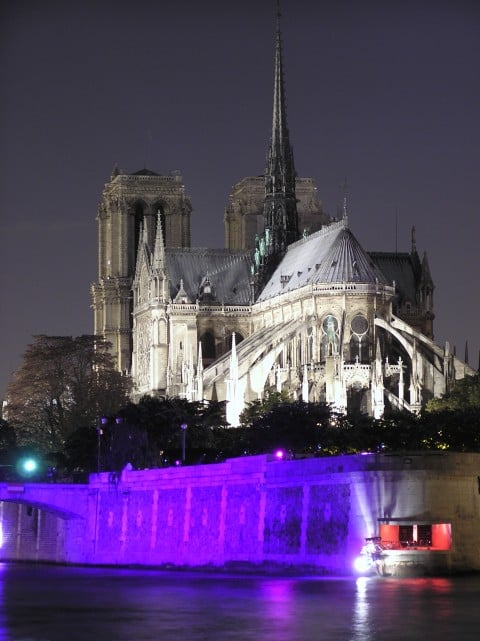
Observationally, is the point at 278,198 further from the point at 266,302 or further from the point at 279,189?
the point at 266,302

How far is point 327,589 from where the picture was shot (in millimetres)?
65750

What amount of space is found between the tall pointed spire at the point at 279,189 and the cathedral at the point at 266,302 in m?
0.11

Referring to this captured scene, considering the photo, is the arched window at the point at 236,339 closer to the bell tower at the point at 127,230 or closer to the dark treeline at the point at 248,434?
the bell tower at the point at 127,230

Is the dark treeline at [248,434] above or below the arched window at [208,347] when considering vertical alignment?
below

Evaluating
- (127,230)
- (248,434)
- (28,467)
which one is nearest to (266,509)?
(28,467)

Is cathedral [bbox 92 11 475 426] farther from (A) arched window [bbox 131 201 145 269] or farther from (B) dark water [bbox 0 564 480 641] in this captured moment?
(B) dark water [bbox 0 564 480 641]

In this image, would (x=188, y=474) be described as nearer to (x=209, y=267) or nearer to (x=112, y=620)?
(x=112, y=620)

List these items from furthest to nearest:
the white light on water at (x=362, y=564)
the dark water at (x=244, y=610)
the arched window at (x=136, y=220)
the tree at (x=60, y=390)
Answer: the arched window at (x=136, y=220)
the tree at (x=60, y=390)
the white light on water at (x=362, y=564)
the dark water at (x=244, y=610)

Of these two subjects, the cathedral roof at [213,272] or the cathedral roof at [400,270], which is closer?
the cathedral roof at [213,272]

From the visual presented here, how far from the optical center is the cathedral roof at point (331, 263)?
472ft

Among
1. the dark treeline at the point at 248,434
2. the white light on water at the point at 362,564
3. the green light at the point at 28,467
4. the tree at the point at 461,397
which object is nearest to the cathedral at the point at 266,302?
the tree at the point at 461,397

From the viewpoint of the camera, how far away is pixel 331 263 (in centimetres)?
14450

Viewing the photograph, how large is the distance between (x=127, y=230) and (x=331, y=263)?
41.4 m

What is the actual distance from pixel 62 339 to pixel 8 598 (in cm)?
8313
